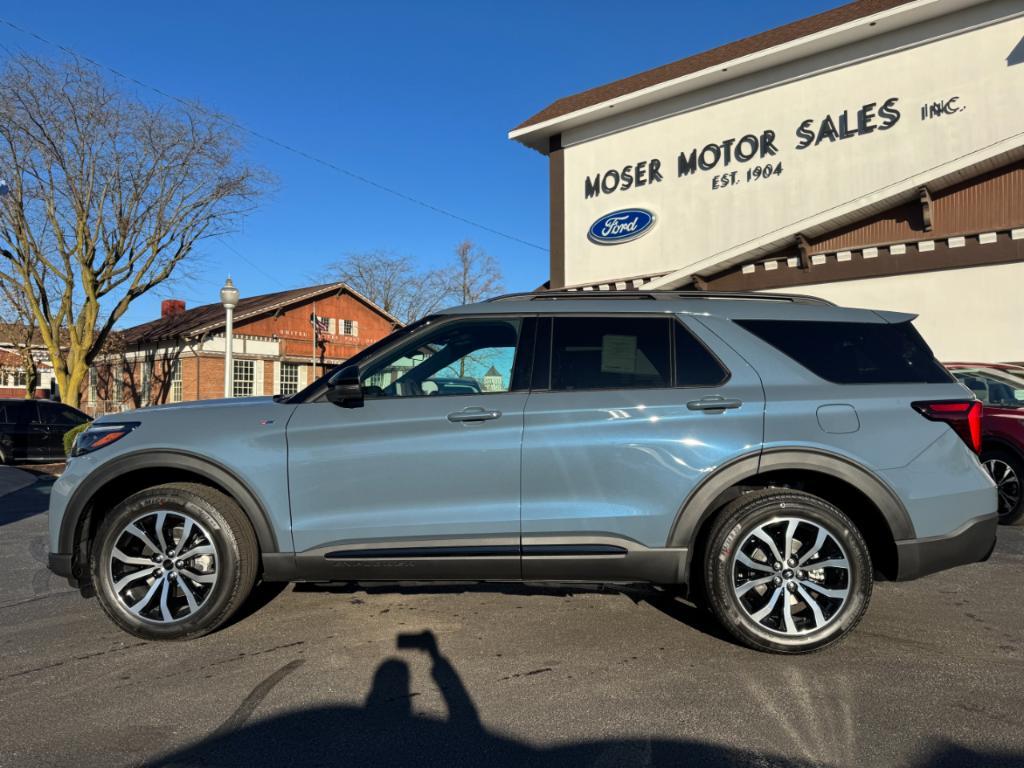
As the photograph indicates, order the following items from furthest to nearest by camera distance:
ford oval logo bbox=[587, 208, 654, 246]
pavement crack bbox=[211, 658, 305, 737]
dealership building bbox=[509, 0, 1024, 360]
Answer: ford oval logo bbox=[587, 208, 654, 246] < dealership building bbox=[509, 0, 1024, 360] < pavement crack bbox=[211, 658, 305, 737]

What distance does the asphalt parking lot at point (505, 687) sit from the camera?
104 inches

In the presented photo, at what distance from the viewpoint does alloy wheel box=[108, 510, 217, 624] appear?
3643mm

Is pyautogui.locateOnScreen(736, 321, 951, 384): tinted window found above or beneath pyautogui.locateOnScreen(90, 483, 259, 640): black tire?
above

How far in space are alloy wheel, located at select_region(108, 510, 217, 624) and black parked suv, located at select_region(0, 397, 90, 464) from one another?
14.2 metres

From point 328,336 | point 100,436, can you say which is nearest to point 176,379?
point 328,336

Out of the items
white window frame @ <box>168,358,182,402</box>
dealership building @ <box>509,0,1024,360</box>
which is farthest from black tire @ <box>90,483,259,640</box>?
white window frame @ <box>168,358,182,402</box>

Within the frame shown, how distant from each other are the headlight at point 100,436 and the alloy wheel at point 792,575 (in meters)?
3.39

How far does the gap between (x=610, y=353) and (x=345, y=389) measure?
1.46 m

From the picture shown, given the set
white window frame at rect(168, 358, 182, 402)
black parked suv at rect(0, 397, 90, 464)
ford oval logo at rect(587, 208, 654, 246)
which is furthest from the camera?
white window frame at rect(168, 358, 182, 402)

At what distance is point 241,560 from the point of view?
3.61 meters

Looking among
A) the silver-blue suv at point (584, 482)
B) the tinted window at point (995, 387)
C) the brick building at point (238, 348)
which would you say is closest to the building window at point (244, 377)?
the brick building at point (238, 348)

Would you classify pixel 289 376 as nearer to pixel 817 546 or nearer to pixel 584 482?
pixel 584 482

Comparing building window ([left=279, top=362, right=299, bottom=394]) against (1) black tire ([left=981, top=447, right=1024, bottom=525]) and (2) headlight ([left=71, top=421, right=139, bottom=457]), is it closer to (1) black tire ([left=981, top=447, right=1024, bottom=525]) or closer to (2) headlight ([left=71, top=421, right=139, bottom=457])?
(2) headlight ([left=71, top=421, right=139, bottom=457])

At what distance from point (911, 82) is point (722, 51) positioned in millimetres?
5681
